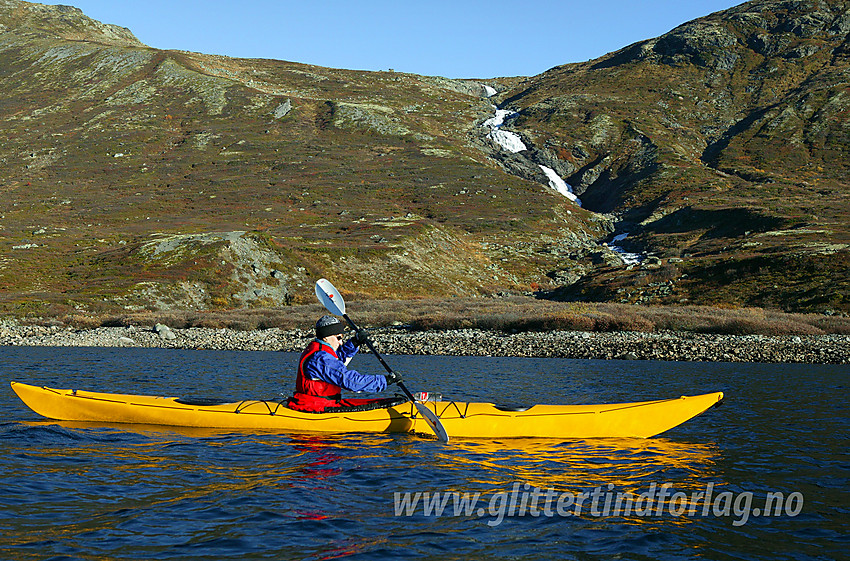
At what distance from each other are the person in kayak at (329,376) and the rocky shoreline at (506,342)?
17787mm

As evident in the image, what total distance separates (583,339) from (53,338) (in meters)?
27.7

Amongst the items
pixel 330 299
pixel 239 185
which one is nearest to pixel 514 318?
pixel 330 299

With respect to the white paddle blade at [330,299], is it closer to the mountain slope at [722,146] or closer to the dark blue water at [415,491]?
the dark blue water at [415,491]

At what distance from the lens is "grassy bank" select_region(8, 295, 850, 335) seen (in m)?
31.3

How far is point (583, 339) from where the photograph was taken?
3058 centimetres

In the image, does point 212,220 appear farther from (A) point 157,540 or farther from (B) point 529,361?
(A) point 157,540

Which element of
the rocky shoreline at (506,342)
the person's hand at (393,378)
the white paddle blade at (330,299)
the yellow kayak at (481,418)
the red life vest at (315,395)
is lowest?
the rocky shoreline at (506,342)

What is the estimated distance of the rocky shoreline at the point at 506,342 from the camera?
2678 centimetres

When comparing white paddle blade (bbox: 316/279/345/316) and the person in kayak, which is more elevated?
white paddle blade (bbox: 316/279/345/316)

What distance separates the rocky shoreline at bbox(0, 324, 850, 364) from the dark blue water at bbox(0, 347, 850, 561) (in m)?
11.5

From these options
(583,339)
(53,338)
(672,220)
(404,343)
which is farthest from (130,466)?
(672,220)

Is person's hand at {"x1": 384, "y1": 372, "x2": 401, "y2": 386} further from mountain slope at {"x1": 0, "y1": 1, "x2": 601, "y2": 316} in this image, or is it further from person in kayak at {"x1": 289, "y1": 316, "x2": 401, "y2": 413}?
mountain slope at {"x1": 0, "y1": 1, "x2": 601, "y2": 316}

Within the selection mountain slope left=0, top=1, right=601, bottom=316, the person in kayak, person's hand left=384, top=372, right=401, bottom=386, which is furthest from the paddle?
mountain slope left=0, top=1, right=601, bottom=316

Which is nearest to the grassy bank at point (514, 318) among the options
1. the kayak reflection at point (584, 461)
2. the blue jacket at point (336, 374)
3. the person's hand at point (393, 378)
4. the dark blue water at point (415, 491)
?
the dark blue water at point (415, 491)
